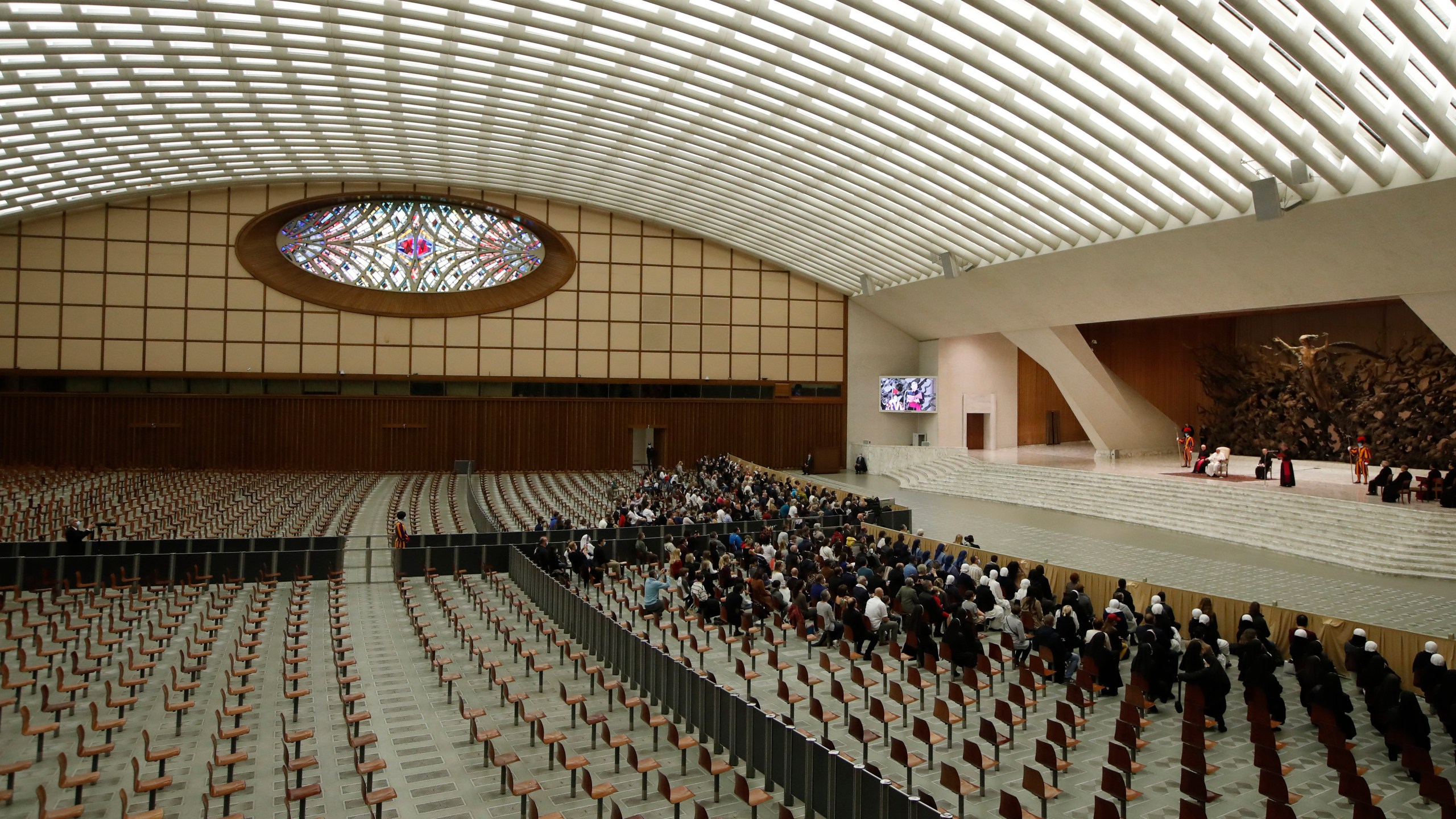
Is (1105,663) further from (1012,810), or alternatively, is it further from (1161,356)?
(1161,356)

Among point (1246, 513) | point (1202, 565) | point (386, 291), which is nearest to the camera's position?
point (1202, 565)

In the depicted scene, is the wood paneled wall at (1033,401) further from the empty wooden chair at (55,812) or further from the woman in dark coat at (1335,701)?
the empty wooden chair at (55,812)

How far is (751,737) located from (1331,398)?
26.9 m

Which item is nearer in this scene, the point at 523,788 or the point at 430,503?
the point at 523,788

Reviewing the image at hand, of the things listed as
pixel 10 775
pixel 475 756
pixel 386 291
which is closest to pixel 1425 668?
pixel 475 756

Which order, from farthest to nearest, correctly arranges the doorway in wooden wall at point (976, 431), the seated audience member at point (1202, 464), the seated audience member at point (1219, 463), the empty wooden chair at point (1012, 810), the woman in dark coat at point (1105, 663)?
1. the doorway in wooden wall at point (976, 431)
2. the seated audience member at point (1202, 464)
3. the seated audience member at point (1219, 463)
4. the woman in dark coat at point (1105, 663)
5. the empty wooden chair at point (1012, 810)

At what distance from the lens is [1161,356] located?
33344 millimetres

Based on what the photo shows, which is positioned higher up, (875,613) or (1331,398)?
(1331,398)

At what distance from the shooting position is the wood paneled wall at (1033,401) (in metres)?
35.1

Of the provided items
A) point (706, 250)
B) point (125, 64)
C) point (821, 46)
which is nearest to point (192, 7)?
point (125, 64)

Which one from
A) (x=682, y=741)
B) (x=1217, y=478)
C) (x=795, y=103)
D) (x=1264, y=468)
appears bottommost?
(x=682, y=741)

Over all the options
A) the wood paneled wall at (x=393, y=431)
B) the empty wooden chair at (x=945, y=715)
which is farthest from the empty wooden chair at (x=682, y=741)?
the wood paneled wall at (x=393, y=431)

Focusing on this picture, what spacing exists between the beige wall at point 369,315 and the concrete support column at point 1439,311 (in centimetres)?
1996

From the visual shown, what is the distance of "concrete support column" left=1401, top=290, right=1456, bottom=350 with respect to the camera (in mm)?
16938
